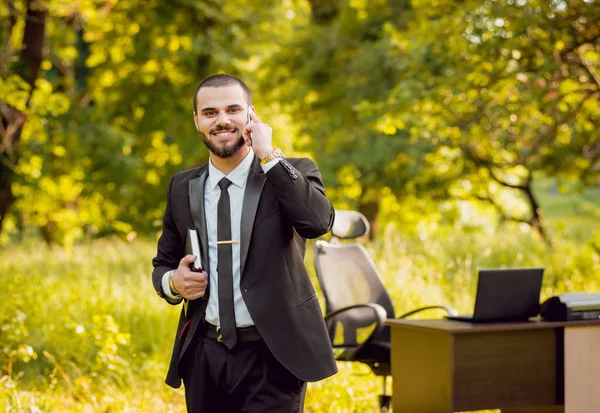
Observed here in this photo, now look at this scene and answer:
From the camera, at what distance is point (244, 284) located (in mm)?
2822

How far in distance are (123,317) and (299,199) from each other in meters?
4.97

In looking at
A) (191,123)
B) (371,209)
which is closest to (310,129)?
(371,209)

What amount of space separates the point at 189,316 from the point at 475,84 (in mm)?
5524

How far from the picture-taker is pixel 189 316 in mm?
2955

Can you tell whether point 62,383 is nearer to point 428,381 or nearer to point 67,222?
point 428,381

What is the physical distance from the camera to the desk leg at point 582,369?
13.5 ft

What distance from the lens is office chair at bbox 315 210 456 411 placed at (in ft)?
18.3

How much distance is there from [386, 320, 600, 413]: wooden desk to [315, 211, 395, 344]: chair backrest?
63.0 inches

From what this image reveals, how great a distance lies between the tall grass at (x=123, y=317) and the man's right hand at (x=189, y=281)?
240 cm

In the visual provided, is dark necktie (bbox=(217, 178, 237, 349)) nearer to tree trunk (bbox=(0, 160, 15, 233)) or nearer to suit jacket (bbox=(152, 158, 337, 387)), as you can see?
suit jacket (bbox=(152, 158, 337, 387))

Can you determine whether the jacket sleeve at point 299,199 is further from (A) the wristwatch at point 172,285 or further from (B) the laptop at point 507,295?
(B) the laptop at point 507,295

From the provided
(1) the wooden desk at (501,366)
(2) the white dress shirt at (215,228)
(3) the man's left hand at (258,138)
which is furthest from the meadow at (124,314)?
(3) the man's left hand at (258,138)

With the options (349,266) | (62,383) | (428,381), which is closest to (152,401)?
(62,383)

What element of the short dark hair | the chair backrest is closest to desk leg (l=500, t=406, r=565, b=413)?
the chair backrest
